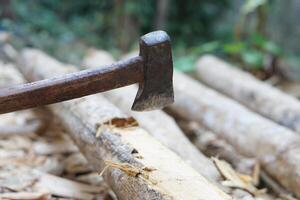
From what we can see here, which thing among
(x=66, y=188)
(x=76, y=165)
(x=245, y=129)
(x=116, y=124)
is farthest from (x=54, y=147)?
(x=245, y=129)

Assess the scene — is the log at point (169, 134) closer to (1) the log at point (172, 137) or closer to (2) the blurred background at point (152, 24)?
(1) the log at point (172, 137)

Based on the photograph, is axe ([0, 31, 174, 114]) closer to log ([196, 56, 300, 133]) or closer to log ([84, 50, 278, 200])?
log ([84, 50, 278, 200])

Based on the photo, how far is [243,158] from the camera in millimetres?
3301

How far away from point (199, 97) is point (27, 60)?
1.65 meters

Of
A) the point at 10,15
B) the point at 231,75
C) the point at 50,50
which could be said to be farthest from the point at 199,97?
the point at 10,15

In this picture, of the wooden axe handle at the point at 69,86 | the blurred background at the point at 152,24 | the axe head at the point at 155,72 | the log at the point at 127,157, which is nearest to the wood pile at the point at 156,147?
the log at the point at 127,157

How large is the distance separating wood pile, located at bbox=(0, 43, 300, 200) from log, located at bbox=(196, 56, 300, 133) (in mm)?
10

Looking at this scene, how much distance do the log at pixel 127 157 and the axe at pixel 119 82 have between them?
0.70ft

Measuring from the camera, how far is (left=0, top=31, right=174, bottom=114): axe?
1.95 metres

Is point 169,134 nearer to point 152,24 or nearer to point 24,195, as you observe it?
point 24,195

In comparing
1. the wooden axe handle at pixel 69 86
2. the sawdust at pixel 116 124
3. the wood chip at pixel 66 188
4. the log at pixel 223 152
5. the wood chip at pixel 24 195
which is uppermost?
the wooden axe handle at pixel 69 86

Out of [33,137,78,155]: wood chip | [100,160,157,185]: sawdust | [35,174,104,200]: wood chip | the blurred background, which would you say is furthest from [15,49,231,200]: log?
the blurred background

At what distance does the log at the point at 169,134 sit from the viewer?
2607 mm

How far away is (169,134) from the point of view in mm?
3006
